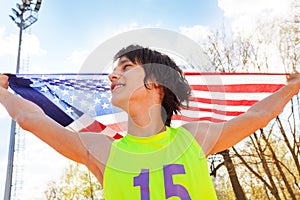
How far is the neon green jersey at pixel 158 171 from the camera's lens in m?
1.75

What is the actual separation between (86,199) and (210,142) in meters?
19.7

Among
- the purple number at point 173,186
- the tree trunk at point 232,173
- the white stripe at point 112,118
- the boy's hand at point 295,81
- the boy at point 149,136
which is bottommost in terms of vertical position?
the purple number at point 173,186

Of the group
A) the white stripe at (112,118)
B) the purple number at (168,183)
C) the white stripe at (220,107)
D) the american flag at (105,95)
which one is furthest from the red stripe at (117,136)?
the purple number at (168,183)

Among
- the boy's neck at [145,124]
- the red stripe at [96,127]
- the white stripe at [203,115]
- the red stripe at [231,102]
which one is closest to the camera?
the boy's neck at [145,124]

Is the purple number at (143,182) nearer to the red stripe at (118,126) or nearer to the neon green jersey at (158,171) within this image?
Answer: the neon green jersey at (158,171)

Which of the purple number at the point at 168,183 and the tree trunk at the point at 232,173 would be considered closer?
the purple number at the point at 168,183

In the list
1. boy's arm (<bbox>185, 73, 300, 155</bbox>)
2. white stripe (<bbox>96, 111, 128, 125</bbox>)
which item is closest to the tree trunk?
white stripe (<bbox>96, 111, 128, 125</bbox>)

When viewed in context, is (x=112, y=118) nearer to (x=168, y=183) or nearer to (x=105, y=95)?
(x=105, y=95)

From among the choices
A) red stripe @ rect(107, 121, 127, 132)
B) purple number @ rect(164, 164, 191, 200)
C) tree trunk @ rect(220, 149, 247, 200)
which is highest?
tree trunk @ rect(220, 149, 247, 200)

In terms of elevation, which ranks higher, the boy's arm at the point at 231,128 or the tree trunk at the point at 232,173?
the tree trunk at the point at 232,173

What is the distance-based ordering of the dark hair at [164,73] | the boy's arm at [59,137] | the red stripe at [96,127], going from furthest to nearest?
the red stripe at [96,127] < the dark hair at [164,73] < the boy's arm at [59,137]

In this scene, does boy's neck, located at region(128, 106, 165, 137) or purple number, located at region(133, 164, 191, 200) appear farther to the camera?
boy's neck, located at region(128, 106, 165, 137)

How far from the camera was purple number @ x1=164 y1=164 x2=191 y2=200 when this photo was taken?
174cm

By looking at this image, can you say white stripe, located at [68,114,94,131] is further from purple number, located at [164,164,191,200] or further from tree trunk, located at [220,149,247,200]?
tree trunk, located at [220,149,247,200]
